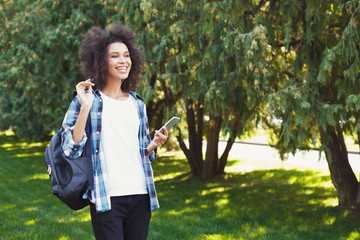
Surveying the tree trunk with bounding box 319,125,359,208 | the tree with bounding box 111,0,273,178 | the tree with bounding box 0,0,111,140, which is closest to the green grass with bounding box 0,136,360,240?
the tree trunk with bounding box 319,125,359,208

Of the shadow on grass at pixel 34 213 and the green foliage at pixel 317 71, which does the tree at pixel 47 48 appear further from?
the green foliage at pixel 317 71

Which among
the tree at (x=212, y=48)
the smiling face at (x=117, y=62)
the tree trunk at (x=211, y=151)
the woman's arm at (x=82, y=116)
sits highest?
the tree at (x=212, y=48)

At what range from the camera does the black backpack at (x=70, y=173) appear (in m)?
2.41

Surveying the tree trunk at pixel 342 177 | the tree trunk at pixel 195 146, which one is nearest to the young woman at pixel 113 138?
the tree trunk at pixel 342 177

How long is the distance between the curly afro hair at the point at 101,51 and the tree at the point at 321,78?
2584 millimetres

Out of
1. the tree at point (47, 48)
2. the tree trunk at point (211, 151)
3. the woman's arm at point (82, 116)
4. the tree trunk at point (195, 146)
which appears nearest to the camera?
the woman's arm at point (82, 116)

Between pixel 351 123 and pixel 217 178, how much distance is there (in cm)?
485

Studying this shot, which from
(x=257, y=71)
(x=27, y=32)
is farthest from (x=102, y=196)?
(x=27, y=32)

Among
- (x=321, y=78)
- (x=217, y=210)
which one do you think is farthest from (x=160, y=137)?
(x=217, y=210)

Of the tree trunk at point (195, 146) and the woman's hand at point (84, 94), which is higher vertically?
the woman's hand at point (84, 94)

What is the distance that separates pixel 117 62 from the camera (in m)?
2.67

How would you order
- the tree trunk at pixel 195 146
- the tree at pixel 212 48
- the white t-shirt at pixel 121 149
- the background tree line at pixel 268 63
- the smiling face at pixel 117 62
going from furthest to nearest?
the tree trunk at pixel 195 146 → the tree at pixel 212 48 → the background tree line at pixel 268 63 → the smiling face at pixel 117 62 → the white t-shirt at pixel 121 149

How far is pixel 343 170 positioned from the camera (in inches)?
281

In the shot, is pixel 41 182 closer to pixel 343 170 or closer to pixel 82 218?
pixel 82 218
